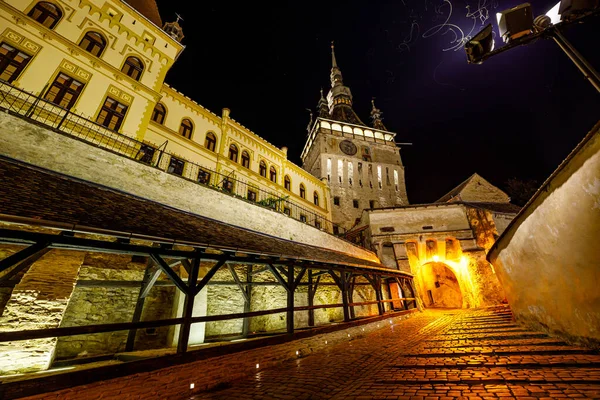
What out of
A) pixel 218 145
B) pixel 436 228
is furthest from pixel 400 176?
→ pixel 218 145

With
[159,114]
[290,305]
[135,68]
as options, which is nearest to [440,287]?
[290,305]

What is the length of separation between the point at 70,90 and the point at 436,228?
976 inches

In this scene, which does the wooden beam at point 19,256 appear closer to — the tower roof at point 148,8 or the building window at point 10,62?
the building window at point 10,62

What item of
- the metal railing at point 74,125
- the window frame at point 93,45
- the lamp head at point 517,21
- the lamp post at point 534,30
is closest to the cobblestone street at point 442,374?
the lamp post at point 534,30

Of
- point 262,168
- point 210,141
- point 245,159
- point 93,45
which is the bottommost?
point 262,168

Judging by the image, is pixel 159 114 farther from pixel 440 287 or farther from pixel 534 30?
pixel 440 287

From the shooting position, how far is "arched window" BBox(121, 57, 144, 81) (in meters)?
13.1

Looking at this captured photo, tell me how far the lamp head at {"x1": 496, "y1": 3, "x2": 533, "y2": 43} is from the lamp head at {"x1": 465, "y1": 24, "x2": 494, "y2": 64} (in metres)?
0.24

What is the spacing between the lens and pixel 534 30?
4.20m

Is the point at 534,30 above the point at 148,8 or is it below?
below

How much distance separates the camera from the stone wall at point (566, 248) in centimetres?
351

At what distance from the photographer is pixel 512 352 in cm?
437

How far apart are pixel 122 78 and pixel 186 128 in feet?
14.6

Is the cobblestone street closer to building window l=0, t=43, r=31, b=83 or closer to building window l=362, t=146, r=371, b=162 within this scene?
building window l=0, t=43, r=31, b=83
